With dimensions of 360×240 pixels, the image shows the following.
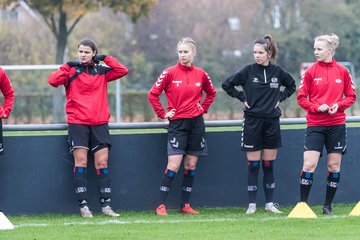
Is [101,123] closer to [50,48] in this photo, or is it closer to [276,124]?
[276,124]

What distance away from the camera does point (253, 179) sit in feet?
36.2

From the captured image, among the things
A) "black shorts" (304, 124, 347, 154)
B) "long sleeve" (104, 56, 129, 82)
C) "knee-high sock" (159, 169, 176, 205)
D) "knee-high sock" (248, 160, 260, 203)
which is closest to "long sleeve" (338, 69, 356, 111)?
"black shorts" (304, 124, 347, 154)

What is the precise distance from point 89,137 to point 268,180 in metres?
2.05

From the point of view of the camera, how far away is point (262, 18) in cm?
5425

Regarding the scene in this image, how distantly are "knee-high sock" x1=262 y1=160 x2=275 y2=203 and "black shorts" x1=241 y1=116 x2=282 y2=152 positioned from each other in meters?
0.21

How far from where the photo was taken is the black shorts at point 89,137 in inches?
424

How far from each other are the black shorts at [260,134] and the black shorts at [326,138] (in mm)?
397

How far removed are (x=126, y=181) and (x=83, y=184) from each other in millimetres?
701

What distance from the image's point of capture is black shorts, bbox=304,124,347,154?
34.9ft

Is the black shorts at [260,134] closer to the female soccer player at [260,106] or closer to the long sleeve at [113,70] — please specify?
the female soccer player at [260,106]

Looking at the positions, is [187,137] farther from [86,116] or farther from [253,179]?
[86,116]

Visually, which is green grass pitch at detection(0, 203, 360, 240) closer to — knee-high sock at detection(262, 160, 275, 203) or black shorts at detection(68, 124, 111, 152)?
knee-high sock at detection(262, 160, 275, 203)

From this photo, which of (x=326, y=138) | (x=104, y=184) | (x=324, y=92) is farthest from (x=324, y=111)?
(x=104, y=184)

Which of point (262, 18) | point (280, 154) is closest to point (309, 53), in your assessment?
point (262, 18)
